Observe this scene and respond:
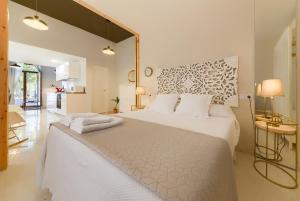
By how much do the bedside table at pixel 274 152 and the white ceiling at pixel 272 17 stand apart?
141 centimetres

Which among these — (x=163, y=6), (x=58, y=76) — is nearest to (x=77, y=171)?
(x=163, y=6)

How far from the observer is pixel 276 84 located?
1.81m

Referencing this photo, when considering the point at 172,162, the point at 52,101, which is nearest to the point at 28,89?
the point at 52,101

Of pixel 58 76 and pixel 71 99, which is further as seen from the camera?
pixel 58 76

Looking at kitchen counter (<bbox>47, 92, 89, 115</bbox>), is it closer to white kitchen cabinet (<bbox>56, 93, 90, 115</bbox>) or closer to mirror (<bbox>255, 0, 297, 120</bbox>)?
white kitchen cabinet (<bbox>56, 93, 90, 115</bbox>)

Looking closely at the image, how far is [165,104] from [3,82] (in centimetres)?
245

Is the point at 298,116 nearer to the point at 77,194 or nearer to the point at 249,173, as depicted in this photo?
the point at 249,173

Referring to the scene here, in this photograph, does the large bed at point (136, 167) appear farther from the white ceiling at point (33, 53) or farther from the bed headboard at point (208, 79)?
the white ceiling at point (33, 53)

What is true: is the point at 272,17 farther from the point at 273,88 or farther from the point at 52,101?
the point at 52,101

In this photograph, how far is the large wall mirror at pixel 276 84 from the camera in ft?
6.04

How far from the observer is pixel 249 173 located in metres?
1.81

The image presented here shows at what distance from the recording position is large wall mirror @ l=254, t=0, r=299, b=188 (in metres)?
1.84

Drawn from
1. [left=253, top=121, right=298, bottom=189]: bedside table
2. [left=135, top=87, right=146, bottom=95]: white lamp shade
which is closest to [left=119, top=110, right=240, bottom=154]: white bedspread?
[left=253, top=121, right=298, bottom=189]: bedside table

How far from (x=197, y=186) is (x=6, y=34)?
276 cm
